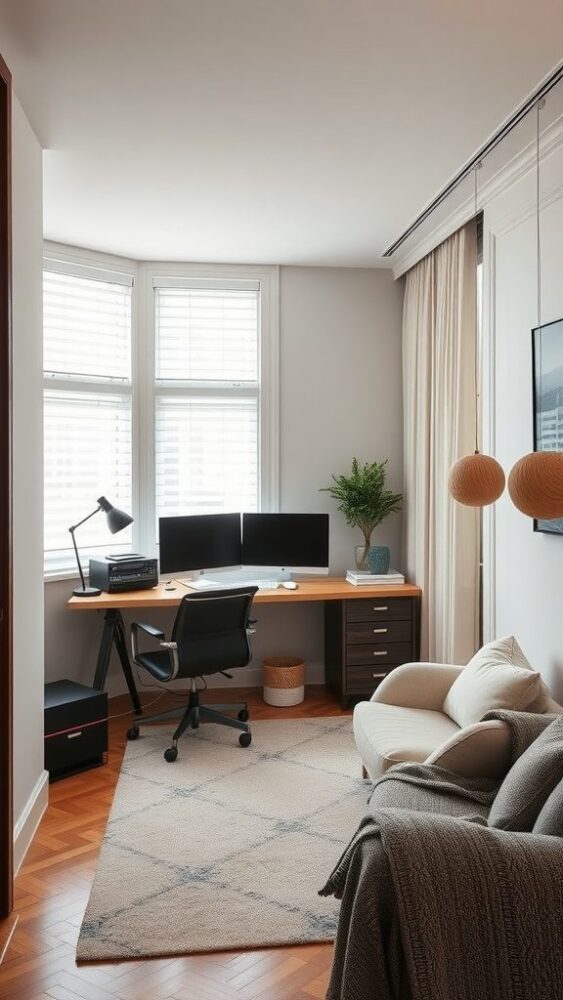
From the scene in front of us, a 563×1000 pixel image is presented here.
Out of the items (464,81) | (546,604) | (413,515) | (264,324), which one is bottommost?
(546,604)

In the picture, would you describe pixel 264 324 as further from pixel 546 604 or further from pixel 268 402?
pixel 546 604

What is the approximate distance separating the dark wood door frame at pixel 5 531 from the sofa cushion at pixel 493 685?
66.6 inches

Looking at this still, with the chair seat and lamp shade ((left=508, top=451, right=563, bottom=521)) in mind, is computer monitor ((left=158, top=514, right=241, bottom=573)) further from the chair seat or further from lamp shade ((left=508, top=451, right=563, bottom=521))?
lamp shade ((left=508, top=451, right=563, bottom=521))

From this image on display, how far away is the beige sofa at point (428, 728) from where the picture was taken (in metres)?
2.58

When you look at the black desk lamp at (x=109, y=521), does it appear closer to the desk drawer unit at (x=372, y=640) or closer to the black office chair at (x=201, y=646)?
the black office chair at (x=201, y=646)

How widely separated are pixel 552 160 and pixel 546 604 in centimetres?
184

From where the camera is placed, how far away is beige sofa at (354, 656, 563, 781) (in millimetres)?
2582

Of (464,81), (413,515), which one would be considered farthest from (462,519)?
(464,81)

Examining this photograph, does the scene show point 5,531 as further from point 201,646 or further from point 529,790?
point 529,790

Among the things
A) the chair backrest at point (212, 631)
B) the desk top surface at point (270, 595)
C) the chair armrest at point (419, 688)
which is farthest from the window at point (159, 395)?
the chair armrest at point (419, 688)

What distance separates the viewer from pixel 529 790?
2096 millimetres

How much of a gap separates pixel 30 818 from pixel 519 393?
2770 millimetres

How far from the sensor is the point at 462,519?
435 centimetres

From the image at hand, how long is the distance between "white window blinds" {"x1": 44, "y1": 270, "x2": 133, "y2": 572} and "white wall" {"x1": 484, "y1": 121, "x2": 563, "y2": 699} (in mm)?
2372
